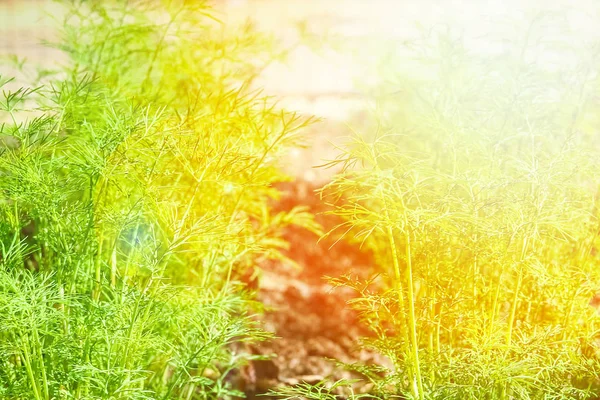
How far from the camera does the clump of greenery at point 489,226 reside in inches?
43.7

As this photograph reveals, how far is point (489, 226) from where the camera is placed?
1121mm


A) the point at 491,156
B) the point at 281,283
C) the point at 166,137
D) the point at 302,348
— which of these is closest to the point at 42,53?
the point at 281,283

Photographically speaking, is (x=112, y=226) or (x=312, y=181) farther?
(x=312, y=181)

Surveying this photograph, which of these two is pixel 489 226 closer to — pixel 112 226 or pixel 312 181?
pixel 112 226

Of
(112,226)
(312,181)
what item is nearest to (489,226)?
(112,226)

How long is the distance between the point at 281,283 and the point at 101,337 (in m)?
1.25

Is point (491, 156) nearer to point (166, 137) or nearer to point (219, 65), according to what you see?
point (166, 137)

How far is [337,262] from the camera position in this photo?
2438 millimetres

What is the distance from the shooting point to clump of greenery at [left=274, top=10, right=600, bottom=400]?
111 centimetres

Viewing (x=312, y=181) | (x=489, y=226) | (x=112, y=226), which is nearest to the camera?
(x=489, y=226)

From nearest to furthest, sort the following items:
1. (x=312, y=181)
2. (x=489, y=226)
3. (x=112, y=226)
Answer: (x=489, y=226)
(x=112, y=226)
(x=312, y=181)

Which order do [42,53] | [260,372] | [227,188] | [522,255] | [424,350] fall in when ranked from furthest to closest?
1. [42,53]
2. [260,372]
3. [227,188]
4. [424,350]
5. [522,255]

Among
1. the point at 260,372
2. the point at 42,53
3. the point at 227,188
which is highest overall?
the point at 42,53

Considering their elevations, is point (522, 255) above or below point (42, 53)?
below
